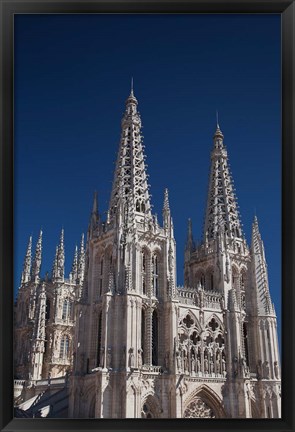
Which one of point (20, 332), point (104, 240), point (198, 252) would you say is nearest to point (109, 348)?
point (104, 240)

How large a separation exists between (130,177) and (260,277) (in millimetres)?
11201

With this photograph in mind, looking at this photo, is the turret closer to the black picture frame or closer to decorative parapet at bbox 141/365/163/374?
decorative parapet at bbox 141/365/163/374

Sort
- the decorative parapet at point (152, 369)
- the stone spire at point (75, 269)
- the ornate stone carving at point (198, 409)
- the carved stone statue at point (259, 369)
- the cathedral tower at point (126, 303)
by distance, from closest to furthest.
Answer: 1. the cathedral tower at point (126, 303)
2. the decorative parapet at point (152, 369)
3. the ornate stone carving at point (198, 409)
4. the carved stone statue at point (259, 369)
5. the stone spire at point (75, 269)

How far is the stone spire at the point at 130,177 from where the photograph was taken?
102ft

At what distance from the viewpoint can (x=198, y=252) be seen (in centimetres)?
3766

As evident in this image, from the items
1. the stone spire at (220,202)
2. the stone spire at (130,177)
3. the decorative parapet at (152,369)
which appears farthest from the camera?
the stone spire at (220,202)

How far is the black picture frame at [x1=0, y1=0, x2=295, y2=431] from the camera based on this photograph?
380 inches

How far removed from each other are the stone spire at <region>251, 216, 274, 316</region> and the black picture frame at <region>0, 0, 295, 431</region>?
2423 cm

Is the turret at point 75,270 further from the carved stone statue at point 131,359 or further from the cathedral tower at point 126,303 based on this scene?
the carved stone statue at point 131,359

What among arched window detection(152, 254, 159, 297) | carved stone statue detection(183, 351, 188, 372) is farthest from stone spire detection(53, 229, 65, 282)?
carved stone statue detection(183, 351, 188, 372)

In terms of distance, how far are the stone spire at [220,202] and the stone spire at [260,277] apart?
2232mm
